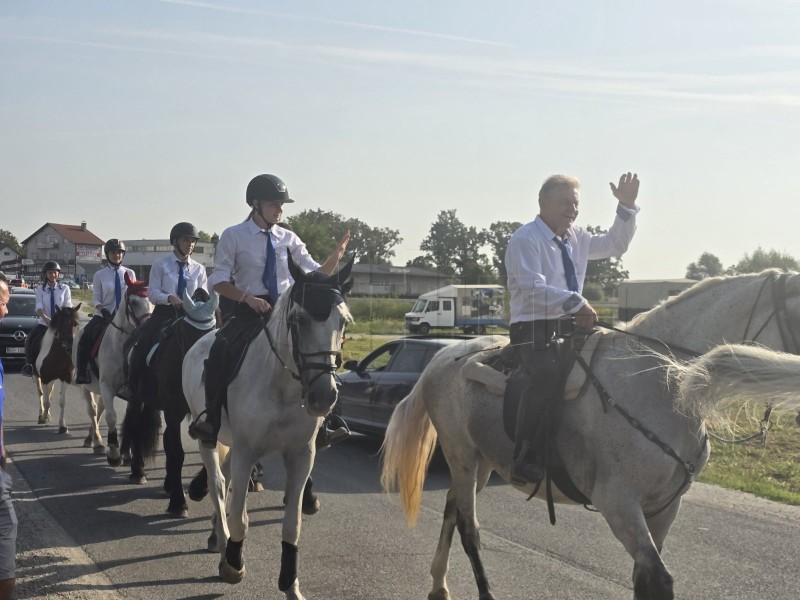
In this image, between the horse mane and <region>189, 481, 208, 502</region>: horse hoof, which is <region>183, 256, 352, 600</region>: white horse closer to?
<region>189, 481, 208, 502</region>: horse hoof

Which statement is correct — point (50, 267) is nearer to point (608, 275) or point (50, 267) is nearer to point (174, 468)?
point (174, 468)

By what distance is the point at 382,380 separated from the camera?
1145cm

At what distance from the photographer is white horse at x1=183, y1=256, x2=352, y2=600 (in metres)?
5.22

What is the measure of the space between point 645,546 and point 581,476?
62 centimetres

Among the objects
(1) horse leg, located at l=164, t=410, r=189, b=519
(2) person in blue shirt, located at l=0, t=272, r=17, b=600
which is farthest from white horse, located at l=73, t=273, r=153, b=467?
Result: (2) person in blue shirt, located at l=0, t=272, r=17, b=600

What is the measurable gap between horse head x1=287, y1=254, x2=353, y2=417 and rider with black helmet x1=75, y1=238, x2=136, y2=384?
636 centimetres

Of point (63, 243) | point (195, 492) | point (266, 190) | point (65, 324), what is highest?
point (63, 243)

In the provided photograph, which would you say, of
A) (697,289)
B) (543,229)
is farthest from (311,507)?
(697,289)

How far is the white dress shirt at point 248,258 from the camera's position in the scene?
21.6 ft

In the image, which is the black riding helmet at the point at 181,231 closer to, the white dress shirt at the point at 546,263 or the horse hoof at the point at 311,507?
the horse hoof at the point at 311,507

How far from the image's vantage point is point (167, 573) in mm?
6121

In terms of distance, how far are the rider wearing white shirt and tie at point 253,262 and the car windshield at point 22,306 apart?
1865 cm

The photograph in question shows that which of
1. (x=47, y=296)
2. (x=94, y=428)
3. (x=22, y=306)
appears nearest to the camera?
(x=94, y=428)

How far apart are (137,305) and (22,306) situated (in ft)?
49.7
